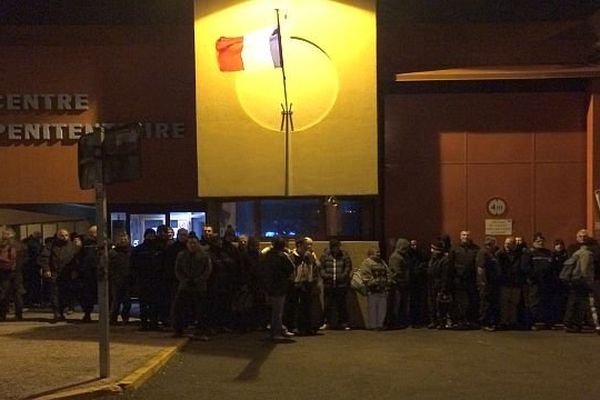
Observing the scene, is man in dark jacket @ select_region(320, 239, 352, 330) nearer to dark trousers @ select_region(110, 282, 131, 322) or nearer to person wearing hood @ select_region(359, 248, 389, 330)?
person wearing hood @ select_region(359, 248, 389, 330)

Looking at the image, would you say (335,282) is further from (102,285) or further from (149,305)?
(102,285)

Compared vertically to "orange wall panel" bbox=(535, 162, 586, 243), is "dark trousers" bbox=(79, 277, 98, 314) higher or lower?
lower

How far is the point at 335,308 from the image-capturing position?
14625 millimetres

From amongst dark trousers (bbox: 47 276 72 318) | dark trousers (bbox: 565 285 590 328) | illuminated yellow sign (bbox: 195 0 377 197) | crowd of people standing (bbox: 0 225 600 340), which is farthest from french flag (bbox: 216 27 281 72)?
dark trousers (bbox: 565 285 590 328)

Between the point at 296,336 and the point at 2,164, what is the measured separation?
334 inches

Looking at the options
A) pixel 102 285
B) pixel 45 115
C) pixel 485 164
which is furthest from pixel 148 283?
pixel 485 164

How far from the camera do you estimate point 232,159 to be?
611 inches

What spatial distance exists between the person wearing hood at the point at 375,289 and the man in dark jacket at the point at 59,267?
5599 mm

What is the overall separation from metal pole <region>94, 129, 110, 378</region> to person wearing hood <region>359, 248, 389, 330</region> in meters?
6.34

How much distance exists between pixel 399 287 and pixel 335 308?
129cm

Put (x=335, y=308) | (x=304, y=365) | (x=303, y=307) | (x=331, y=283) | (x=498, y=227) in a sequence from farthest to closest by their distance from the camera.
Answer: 1. (x=498, y=227)
2. (x=335, y=308)
3. (x=331, y=283)
4. (x=303, y=307)
5. (x=304, y=365)

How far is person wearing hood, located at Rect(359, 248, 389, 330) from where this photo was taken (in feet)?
47.5

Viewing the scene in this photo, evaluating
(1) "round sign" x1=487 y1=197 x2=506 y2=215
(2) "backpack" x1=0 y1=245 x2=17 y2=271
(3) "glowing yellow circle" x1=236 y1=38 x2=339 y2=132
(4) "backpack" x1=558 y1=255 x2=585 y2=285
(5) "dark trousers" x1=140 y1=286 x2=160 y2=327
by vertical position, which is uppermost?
(3) "glowing yellow circle" x1=236 y1=38 x2=339 y2=132

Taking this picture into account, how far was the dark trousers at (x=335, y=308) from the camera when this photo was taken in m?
14.5
